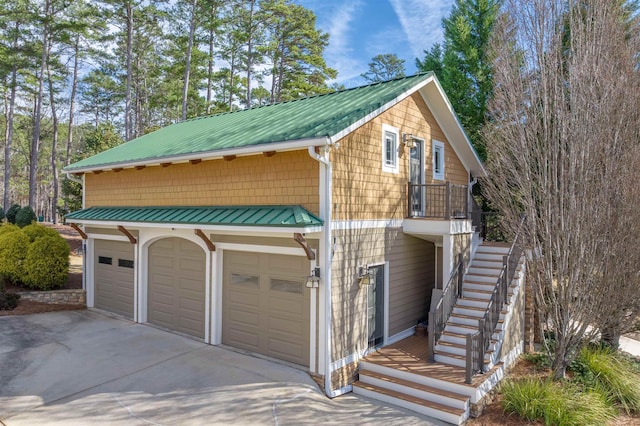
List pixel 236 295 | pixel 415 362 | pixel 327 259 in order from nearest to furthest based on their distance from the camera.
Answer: pixel 327 259, pixel 415 362, pixel 236 295

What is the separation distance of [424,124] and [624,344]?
9.41 m

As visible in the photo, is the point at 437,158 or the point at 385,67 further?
the point at 385,67

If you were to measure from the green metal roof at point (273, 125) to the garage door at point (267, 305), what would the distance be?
2.44 metres

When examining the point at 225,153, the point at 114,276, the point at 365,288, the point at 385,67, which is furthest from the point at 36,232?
the point at 385,67

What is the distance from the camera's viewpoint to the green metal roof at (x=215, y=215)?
7148mm

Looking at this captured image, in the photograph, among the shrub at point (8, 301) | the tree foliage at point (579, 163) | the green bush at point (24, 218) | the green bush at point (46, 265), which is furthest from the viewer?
the green bush at point (24, 218)

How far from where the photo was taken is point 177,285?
10.0 m

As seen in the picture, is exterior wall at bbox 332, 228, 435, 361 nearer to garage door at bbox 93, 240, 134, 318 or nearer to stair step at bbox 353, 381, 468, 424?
stair step at bbox 353, 381, 468, 424

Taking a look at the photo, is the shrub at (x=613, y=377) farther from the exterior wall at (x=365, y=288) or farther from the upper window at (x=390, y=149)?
the upper window at (x=390, y=149)

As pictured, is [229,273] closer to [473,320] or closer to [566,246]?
[473,320]

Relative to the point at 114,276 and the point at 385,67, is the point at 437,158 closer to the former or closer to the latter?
the point at 114,276

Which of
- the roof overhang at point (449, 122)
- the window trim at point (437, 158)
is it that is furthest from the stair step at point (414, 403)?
the window trim at point (437, 158)

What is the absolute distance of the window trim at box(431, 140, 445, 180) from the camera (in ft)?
36.4

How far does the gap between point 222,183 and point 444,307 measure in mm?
5633
